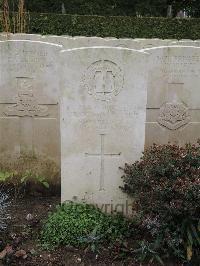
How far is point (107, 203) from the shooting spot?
463 centimetres

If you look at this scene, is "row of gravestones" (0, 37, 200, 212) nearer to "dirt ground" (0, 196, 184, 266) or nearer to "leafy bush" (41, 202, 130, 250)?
"leafy bush" (41, 202, 130, 250)

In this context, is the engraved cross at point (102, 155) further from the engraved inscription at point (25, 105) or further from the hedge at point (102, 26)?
the hedge at point (102, 26)

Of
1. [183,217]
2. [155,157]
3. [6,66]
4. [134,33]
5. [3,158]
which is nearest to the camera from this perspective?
[183,217]

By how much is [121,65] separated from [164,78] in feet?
4.99

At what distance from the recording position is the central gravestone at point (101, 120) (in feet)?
13.9

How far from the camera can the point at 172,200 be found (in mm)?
3803

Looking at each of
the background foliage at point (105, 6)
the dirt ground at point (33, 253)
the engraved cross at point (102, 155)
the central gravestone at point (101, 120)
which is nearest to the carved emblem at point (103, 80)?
the central gravestone at point (101, 120)

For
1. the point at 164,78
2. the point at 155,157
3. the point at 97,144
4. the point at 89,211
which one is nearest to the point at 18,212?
the point at 89,211

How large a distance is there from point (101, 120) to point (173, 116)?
1.65m

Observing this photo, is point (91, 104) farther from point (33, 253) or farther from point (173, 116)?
point (173, 116)

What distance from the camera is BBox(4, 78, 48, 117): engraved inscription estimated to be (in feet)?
17.7

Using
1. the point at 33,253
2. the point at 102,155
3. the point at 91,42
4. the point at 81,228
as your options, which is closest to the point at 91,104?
the point at 102,155

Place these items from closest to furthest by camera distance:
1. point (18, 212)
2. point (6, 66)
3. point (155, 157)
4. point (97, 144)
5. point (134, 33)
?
point (155, 157) < point (97, 144) < point (18, 212) < point (6, 66) < point (134, 33)

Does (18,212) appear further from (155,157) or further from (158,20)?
(158,20)
